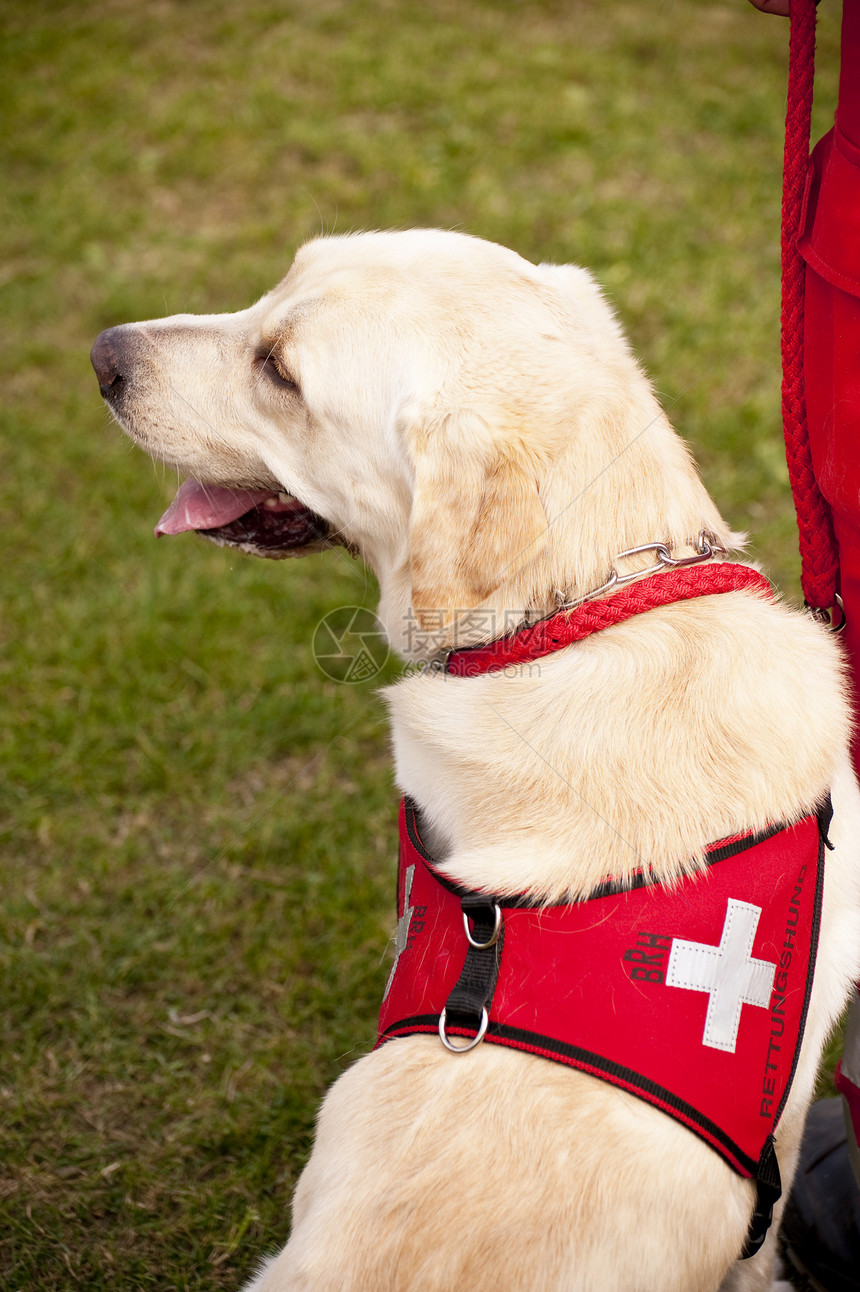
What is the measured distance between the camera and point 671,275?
5.33m

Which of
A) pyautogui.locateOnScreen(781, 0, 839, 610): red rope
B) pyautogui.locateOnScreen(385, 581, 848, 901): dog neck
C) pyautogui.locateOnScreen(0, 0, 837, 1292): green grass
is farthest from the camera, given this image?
pyautogui.locateOnScreen(0, 0, 837, 1292): green grass

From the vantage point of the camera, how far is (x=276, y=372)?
219 cm

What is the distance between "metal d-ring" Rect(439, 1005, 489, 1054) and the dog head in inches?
26.9

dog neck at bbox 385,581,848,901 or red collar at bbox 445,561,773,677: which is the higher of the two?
red collar at bbox 445,561,773,677

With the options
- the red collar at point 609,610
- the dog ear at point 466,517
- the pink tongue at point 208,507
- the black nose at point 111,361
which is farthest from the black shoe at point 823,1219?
the black nose at point 111,361

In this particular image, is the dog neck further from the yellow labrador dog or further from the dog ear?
the dog ear

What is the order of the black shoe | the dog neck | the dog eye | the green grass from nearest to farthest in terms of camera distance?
the dog neck < the dog eye < the black shoe < the green grass

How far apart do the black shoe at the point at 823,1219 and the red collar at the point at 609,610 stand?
1.62 meters

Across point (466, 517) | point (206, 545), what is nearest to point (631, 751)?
point (466, 517)

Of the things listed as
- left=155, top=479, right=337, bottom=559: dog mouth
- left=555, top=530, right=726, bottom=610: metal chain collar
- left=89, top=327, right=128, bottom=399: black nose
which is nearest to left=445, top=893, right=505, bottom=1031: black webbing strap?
left=555, top=530, right=726, bottom=610: metal chain collar

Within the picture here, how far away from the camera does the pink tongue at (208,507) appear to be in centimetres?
238

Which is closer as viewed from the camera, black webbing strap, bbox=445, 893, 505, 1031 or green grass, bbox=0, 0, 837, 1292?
black webbing strap, bbox=445, 893, 505, 1031

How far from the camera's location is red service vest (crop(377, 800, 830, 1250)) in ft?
4.70

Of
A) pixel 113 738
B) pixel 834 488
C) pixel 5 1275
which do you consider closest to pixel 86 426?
pixel 113 738
